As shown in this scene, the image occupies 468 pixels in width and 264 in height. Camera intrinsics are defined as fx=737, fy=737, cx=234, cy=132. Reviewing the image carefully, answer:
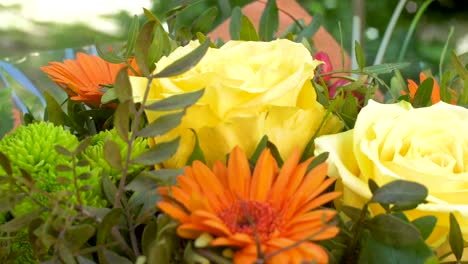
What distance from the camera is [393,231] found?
331mm

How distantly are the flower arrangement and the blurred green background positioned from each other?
1.85ft


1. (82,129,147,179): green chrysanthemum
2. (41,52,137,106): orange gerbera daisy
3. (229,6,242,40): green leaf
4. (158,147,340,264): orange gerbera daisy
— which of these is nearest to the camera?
(158,147,340,264): orange gerbera daisy

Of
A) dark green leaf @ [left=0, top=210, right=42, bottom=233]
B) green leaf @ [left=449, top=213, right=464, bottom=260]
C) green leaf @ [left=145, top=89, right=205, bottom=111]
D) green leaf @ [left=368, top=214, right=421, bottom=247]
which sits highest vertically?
green leaf @ [left=145, top=89, right=205, bottom=111]

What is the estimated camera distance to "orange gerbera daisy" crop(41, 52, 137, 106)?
0.51 meters

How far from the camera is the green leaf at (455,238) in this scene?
0.35 metres

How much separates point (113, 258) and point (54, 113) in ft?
0.71

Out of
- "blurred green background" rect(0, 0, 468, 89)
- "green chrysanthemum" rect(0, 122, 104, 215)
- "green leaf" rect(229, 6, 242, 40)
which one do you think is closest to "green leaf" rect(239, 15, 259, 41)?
"green leaf" rect(229, 6, 242, 40)

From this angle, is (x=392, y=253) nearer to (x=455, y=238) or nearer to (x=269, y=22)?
(x=455, y=238)

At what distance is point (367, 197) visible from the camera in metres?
0.37

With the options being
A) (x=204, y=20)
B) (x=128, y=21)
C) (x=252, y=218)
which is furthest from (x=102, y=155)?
(x=128, y=21)

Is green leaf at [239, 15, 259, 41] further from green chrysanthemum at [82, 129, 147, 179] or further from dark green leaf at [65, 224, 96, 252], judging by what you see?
dark green leaf at [65, 224, 96, 252]

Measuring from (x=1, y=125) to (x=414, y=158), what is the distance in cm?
31

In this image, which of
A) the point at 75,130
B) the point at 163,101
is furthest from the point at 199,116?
the point at 75,130

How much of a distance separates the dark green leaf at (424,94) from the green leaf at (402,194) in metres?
0.16
